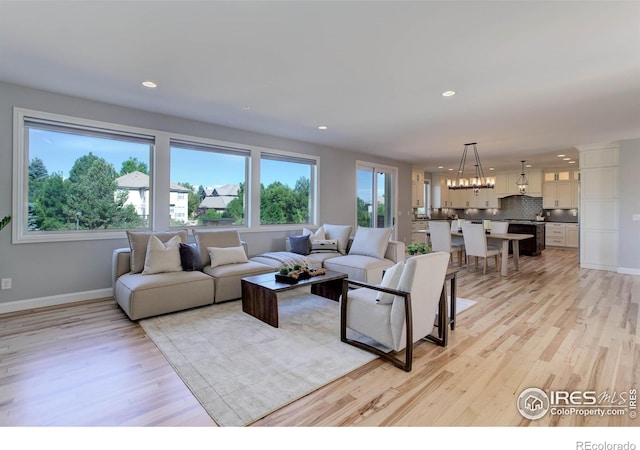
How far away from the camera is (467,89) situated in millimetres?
3441

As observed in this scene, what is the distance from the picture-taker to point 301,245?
5258mm

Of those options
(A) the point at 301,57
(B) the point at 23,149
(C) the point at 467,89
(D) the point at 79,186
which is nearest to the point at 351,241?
(C) the point at 467,89

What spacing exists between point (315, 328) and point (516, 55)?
3103 millimetres

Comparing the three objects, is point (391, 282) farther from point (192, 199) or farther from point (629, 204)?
point (629, 204)

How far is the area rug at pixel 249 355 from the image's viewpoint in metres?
2.00

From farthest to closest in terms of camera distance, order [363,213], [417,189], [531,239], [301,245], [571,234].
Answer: [417,189] < [571,234] < [531,239] < [363,213] < [301,245]

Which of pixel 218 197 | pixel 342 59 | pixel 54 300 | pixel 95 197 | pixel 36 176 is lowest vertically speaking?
pixel 54 300

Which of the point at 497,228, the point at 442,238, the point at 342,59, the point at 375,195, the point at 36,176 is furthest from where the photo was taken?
the point at 375,195

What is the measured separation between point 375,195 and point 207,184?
429cm

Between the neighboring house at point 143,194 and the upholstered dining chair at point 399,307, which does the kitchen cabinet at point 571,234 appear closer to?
the upholstered dining chair at point 399,307

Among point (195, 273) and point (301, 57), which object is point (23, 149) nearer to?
point (195, 273)

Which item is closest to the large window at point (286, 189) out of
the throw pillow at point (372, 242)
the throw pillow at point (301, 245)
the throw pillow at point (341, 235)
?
the throw pillow at point (301, 245)

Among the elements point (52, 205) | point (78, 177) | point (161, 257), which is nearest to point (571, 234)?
point (161, 257)

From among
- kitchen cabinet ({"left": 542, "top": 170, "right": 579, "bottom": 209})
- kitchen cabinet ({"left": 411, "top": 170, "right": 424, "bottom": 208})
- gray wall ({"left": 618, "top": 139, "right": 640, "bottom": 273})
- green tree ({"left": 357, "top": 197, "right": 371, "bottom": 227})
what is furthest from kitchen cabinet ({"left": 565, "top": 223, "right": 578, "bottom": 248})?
green tree ({"left": 357, "top": 197, "right": 371, "bottom": 227})
